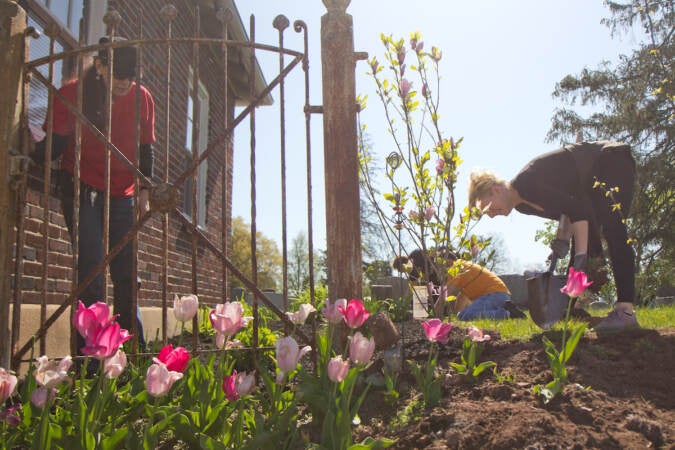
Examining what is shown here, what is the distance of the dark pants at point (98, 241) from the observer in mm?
2918

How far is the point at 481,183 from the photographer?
12.3 feet

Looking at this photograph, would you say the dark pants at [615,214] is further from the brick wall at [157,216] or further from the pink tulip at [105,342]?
the pink tulip at [105,342]

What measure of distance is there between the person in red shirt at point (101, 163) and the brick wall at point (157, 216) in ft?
0.89

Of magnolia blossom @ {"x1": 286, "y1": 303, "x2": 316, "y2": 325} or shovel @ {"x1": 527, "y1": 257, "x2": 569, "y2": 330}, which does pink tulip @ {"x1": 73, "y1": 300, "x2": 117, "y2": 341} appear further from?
shovel @ {"x1": 527, "y1": 257, "x2": 569, "y2": 330}

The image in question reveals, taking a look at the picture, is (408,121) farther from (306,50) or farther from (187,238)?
(187,238)

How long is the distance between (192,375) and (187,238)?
4.82 meters

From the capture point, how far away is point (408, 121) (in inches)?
120

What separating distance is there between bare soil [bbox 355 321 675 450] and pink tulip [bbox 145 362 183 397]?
74 cm

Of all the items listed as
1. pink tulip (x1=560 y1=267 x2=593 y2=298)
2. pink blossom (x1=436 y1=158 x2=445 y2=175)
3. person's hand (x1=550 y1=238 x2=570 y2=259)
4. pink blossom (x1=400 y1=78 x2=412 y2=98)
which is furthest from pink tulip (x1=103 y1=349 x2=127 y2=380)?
person's hand (x1=550 y1=238 x2=570 y2=259)

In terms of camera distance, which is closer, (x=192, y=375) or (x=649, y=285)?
(x=192, y=375)

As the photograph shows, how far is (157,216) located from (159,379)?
4166 mm

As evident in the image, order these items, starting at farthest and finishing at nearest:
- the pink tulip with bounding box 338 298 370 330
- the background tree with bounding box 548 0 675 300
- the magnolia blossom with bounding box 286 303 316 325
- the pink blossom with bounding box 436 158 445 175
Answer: the background tree with bounding box 548 0 675 300 < the pink blossom with bounding box 436 158 445 175 < the magnolia blossom with bounding box 286 303 316 325 < the pink tulip with bounding box 338 298 370 330

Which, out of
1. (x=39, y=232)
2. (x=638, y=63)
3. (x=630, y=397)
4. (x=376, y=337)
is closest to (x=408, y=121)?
(x=376, y=337)

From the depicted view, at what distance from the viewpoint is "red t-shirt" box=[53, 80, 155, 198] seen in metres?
2.96
